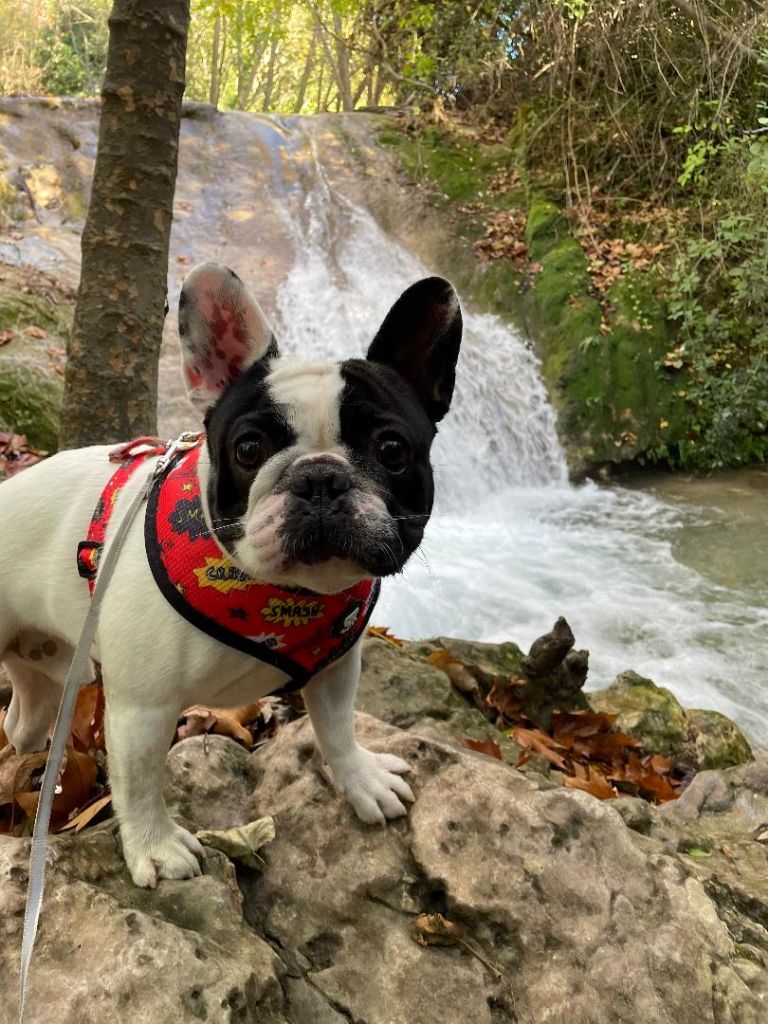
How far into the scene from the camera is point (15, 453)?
5.85m

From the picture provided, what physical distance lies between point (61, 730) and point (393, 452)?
3.54ft

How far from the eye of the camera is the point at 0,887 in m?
1.68

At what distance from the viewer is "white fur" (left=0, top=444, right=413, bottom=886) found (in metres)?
1.89

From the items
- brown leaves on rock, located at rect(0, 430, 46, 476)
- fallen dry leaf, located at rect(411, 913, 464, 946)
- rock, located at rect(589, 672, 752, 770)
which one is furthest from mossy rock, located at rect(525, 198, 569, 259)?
fallen dry leaf, located at rect(411, 913, 464, 946)

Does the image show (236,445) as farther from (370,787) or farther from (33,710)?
(33,710)

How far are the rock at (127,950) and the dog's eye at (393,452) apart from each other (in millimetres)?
1154

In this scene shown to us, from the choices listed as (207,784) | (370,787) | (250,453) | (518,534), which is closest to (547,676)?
(370,787)

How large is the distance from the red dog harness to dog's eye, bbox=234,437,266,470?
234mm

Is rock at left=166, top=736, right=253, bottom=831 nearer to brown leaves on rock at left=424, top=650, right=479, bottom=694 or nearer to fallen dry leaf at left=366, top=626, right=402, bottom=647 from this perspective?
brown leaves on rock at left=424, top=650, right=479, bottom=694

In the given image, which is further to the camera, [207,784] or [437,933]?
[207,784]

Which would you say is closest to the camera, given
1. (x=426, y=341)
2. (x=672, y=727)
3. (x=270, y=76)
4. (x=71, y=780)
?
(x=426, y=341)

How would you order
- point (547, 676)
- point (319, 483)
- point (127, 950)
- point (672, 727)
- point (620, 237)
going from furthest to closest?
1. point (620, 237)
2. point (672, 727)
3. point (547, 676)
4. point (319, 483)
5. point (127, 950)

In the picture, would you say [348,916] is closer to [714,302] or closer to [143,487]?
[143,487]

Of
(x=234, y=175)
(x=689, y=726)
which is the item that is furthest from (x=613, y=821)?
(x=234, y=175)
